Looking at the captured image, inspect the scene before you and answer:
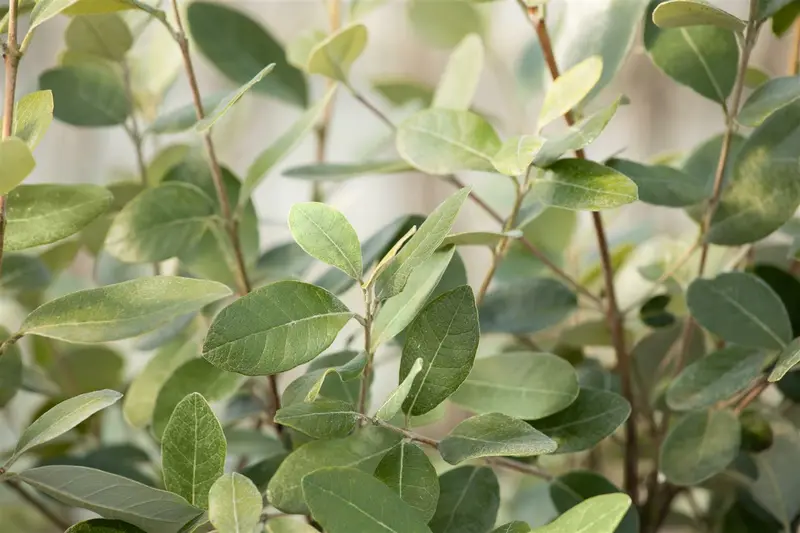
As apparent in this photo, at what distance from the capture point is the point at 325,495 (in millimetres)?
257

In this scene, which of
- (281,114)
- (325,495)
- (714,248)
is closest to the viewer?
(325,495)

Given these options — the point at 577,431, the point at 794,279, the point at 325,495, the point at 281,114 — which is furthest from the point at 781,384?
the point at 281,114

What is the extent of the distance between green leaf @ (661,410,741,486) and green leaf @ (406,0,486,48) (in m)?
0.34

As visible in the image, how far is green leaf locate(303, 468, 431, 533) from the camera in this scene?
0.84 ft

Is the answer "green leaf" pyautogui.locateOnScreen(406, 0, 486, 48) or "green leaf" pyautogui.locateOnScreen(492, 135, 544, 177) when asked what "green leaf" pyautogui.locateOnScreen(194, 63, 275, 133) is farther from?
"green leaf" pyautogui.locateOnScreen(406, 0, 486, 48)

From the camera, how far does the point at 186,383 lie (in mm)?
388

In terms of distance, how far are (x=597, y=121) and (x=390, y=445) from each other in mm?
156

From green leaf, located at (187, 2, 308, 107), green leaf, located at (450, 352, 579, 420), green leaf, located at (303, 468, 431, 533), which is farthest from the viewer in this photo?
green leaf, located at (187, 2, 308, 107)

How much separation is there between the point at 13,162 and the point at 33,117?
52 mm

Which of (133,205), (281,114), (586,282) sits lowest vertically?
(281,114)

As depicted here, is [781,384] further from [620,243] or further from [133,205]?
[133,205]

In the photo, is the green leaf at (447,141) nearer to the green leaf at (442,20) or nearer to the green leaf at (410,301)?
the green leaf at (410,301)

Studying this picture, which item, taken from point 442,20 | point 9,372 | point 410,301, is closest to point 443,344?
point 410,301

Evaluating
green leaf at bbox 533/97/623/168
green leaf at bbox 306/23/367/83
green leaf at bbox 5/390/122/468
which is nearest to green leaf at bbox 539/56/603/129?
green leaf at bbox 533/97/623/168
